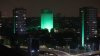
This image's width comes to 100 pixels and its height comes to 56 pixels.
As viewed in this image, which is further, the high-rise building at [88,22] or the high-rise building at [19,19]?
the high-rise building at [88,22]

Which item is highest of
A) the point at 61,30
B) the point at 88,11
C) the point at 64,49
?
the point at 88,11

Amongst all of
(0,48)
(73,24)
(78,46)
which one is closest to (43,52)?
(78,46)

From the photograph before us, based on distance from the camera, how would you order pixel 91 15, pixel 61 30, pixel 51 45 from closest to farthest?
pixel 51 45, pixel 61 30, pixel 91 15

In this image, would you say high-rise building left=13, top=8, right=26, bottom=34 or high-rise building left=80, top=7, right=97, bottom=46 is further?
high-rise building left=80, top=7, right=97, bottom=46

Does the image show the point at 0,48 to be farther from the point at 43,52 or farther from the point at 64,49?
the point at 64,49
